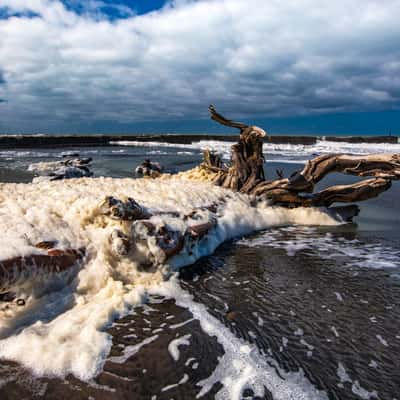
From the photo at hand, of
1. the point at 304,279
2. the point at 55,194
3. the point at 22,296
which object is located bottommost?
the point at 304,279

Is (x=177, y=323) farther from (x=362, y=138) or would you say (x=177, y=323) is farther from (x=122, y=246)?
(x=362, y=138)

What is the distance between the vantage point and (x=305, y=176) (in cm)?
852

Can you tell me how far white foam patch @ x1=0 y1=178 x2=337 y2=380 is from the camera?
305 cm

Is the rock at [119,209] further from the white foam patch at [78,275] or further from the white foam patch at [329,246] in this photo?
the white foam patch at [329,246]

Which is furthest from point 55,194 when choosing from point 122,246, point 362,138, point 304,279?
point 362,138

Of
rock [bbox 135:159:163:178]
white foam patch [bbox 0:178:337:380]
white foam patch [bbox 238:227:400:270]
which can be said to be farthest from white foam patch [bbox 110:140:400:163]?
white foam patch [bbox 0:178:337:380]

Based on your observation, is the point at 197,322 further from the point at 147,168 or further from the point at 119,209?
the point at 147,168

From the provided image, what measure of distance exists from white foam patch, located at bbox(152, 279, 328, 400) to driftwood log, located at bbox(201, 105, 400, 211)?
217 inches

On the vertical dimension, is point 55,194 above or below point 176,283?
above

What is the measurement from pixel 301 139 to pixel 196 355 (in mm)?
52942

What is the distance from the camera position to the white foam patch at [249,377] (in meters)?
2.74

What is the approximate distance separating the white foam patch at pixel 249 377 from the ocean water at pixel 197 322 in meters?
0.01

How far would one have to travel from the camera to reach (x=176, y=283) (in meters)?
4.69

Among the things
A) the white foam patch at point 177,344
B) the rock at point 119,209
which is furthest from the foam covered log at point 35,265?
the white foam patch at point 177,344
